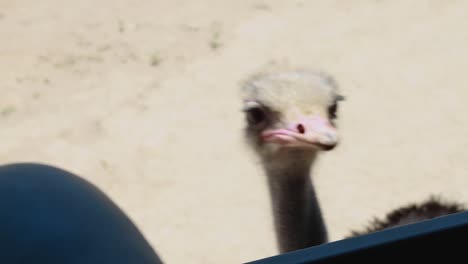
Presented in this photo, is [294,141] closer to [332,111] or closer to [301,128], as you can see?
[301,128]

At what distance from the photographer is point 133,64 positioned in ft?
12.0

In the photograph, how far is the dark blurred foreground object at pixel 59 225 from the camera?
3.25 ft

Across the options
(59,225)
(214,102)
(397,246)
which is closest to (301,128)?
(59,225)

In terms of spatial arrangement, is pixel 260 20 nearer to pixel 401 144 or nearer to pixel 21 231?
pixel 401 144

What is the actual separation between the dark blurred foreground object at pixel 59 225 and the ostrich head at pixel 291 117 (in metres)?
0.59

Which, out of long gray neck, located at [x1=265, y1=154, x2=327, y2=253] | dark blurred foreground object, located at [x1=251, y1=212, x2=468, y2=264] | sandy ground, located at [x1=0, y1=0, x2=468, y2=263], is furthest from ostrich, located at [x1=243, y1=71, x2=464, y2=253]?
dark blurred foreground object, located at [x1=251, y1=212, x2=468, y2=264]

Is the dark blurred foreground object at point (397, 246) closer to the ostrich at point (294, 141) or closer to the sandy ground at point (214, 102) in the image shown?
the ostrich at point (294, 141)

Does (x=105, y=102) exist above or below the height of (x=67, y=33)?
below

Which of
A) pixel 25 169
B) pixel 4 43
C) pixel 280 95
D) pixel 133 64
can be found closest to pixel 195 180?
pixel 133 64

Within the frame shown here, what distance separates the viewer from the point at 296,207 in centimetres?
190

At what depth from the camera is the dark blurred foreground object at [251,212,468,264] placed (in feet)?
2.46

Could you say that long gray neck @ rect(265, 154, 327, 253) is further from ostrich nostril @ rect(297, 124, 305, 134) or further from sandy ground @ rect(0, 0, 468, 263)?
sandy ground @ rect(0, 0, 468, 263)

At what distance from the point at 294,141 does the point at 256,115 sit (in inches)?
6.9

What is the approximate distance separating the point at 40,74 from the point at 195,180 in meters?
1.13
